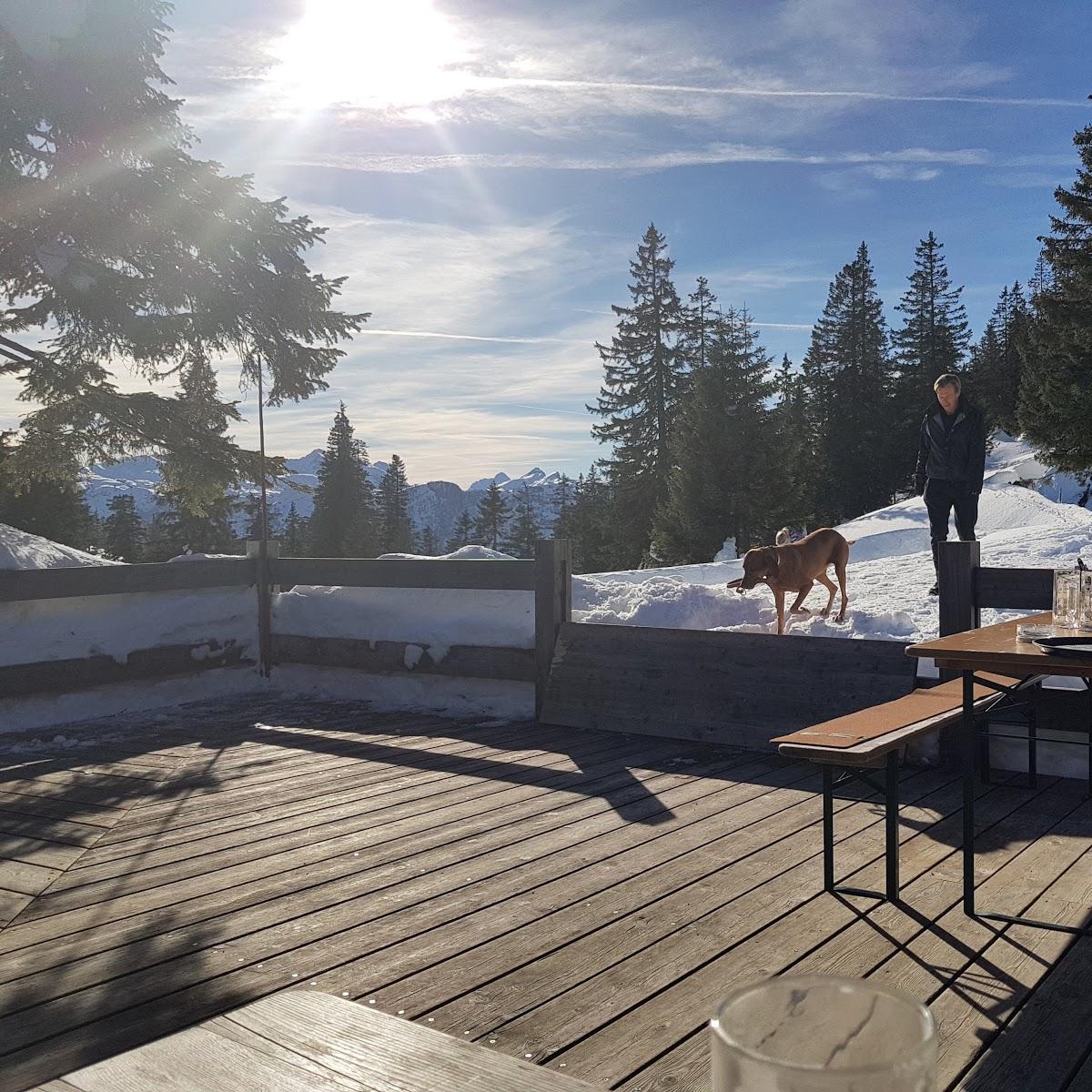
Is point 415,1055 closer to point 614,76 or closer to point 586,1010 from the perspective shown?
point 586,1010

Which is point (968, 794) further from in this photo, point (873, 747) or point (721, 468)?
point (721, 468)

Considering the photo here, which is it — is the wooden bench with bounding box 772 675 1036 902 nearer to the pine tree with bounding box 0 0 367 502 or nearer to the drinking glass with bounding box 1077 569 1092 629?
the drinking glass with bounding box 1077 569 1092 629

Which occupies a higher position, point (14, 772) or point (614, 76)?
point (614, 76)

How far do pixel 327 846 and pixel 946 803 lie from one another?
9.82 ft

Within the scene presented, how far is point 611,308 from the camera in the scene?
152 feet

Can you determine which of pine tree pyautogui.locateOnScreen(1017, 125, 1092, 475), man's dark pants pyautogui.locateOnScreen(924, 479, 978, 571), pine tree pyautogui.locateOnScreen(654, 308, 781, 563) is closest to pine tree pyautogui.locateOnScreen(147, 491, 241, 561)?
pine tree pyautogui.locateOnScreen(654, 308, 781, 563)

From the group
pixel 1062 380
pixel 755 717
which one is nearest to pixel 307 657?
pixel 755 717

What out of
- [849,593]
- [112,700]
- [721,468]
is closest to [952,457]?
[849,593]

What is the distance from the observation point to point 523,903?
11.7 feet

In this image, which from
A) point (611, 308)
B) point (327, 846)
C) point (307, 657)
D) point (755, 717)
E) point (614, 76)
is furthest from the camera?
point (611, 308)

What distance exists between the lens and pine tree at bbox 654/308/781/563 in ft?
110

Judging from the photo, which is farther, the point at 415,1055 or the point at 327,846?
the point at 327,846

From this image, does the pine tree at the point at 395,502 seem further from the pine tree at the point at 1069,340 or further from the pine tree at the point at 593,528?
the pine tree at the point at 1069,340

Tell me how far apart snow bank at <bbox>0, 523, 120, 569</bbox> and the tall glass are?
7683 mm
